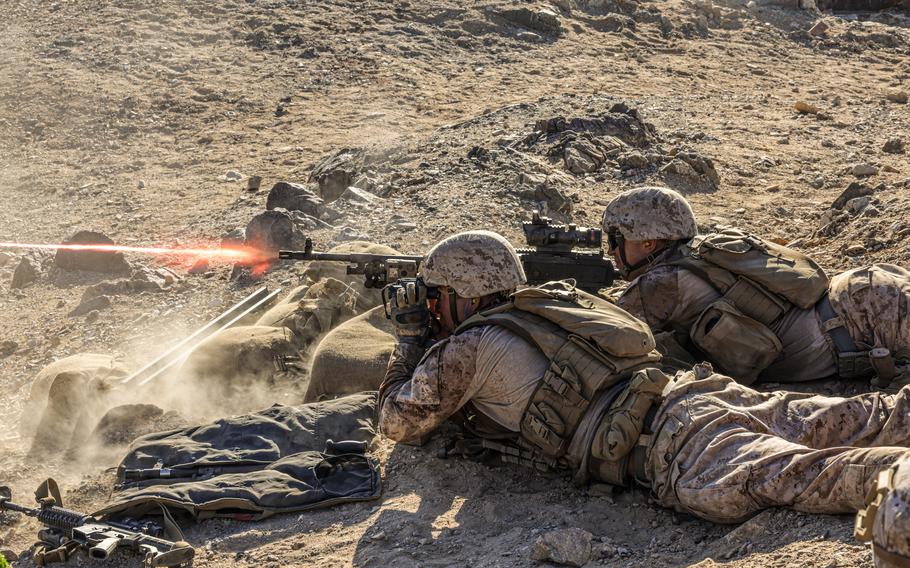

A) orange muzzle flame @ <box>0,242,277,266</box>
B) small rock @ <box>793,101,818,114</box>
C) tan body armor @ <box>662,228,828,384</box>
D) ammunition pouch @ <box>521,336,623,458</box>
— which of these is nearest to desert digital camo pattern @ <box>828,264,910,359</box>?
tan body armor @ <box>662,228,828,384</box>

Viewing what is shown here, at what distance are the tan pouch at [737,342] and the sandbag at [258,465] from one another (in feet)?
6.26

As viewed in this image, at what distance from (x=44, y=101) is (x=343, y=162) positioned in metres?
5.69

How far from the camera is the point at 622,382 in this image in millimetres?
5004

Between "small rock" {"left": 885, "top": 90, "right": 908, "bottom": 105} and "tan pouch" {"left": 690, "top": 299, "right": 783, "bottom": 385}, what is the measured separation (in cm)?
964

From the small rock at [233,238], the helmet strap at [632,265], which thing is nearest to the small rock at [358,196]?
the small rock at [233,238]

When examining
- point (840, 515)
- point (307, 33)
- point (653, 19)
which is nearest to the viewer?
point (840, 515)

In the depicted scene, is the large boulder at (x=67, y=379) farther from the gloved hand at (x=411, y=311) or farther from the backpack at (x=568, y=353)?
the backpack at (x=568, y=353)

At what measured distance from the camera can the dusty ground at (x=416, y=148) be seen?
5.01m

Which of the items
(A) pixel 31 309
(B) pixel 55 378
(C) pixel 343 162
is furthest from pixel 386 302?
(C) pixel 343 162

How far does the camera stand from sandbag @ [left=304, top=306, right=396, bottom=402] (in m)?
6.44

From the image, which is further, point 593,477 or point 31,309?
point 31,309

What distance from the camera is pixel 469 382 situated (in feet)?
16.8

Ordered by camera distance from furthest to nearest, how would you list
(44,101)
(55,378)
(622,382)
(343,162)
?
(44,101)
(343,162)
(55,378)
(622,382)

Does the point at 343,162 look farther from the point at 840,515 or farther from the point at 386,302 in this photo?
the point at 840,515
